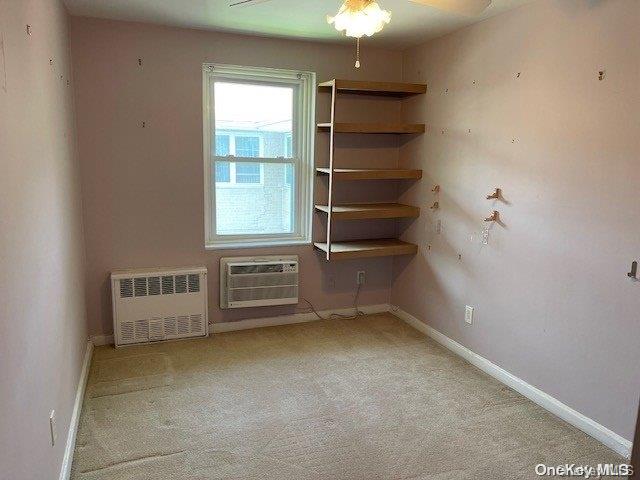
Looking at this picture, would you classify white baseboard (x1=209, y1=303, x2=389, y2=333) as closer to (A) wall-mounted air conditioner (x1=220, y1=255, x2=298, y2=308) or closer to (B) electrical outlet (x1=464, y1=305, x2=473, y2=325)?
(A) wall-mounted air conditioner (x1=220, y1=255, x2=298, y2=308)

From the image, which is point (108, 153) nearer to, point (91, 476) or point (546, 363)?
point (91, 476)

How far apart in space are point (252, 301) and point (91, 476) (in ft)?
6.20

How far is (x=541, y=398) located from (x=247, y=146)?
9.06ft

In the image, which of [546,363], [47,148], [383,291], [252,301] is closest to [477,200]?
[546,363]

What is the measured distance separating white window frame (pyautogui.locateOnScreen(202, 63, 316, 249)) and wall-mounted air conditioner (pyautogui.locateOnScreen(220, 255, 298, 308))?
0.16 meters

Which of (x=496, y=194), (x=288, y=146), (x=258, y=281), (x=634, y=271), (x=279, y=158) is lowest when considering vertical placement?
(x=258, y=281)

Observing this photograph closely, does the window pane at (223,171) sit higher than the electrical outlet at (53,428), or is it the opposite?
the window pane at (223,171)

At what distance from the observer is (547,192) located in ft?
8.81

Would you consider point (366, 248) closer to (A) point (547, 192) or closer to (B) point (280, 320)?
(B) point (280, 320)

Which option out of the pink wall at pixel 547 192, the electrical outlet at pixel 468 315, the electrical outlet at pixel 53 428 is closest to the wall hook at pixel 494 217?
the pink wall at pixel 547 192

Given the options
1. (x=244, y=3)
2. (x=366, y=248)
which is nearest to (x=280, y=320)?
(x=366, y=248)

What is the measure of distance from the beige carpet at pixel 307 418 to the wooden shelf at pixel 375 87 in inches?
78.5

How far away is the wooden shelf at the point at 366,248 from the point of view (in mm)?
3762

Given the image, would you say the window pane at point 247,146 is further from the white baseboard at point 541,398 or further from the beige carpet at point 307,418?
the white baseboard at point 541,398
